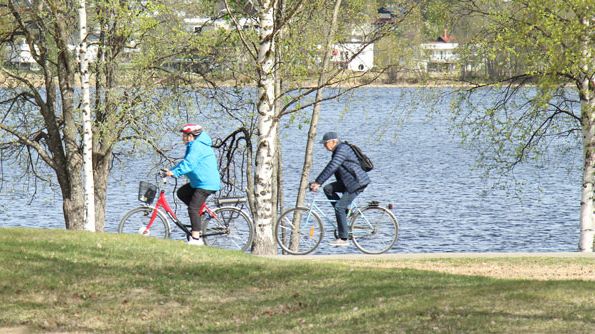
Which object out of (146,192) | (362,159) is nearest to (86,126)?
(146,192)

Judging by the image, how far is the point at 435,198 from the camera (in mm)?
43250

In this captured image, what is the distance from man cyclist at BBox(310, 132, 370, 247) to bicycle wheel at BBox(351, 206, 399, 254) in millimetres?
212

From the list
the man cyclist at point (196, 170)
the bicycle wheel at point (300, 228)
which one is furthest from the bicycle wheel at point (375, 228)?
the man cyclist at point (196, 170)

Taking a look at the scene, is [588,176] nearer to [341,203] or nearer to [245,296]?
[341,203]

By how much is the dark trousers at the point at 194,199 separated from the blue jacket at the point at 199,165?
107 mm

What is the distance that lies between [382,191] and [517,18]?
883 inches

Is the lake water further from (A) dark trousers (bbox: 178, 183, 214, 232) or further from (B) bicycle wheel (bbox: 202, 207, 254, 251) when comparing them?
(A) dark trousers (bbox: 178, 183, 214, 232)

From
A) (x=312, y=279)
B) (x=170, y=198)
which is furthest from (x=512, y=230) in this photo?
(x=312, y=279)

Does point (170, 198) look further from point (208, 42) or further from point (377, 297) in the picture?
point (377, 297)

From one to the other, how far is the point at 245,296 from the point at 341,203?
5506mm

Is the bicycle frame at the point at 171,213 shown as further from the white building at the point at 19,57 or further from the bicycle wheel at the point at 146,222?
the white building at the point at 19,57

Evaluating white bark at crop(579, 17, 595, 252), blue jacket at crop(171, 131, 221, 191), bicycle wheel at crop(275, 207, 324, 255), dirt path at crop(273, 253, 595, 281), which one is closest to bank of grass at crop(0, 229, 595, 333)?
dirt path at crop(273, 253, 595, 281)

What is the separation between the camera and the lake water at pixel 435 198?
104 ft

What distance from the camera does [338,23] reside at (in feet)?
86.5
